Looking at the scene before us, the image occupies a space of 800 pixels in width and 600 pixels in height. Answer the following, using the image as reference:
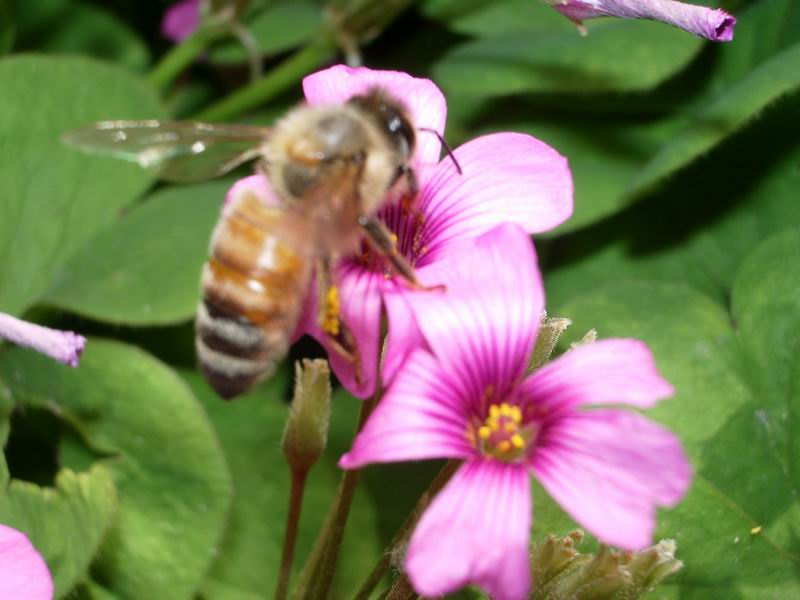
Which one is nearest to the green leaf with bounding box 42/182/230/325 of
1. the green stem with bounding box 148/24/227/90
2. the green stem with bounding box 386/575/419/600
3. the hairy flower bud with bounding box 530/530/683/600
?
the green stem with bounding box 148/24/227/90

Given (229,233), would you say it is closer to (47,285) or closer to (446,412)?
(446,412)

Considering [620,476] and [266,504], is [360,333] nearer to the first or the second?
[620,476]

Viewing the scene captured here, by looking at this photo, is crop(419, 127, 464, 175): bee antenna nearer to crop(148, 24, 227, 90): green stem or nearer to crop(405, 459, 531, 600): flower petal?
crop(405, 459, 531, 600): flower petal

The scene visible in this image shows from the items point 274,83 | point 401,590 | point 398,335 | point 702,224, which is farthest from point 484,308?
point 274,83

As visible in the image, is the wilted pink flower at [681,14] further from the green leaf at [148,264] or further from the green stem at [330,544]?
the green leaf at [148,264]

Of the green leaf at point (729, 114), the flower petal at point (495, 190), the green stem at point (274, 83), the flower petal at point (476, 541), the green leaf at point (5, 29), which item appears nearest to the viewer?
the flower petal at point (476, 541)

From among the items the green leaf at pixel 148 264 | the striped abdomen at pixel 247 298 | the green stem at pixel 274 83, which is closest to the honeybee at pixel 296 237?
the striped abdomen at pixel 247 298

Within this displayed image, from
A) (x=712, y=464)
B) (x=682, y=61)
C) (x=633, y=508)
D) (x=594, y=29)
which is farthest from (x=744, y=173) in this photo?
(x=633, y=508)
